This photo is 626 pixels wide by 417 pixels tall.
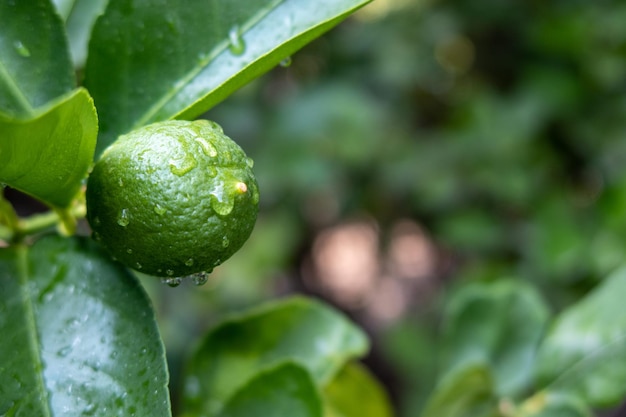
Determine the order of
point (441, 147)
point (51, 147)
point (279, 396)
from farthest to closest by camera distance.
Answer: point (441, 147) → point (279, 396) → point (51, 147)

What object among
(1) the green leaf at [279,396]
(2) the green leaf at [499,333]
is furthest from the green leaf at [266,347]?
(2) the green leaf at [499,333]

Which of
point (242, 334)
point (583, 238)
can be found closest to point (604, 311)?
point (242, 334)

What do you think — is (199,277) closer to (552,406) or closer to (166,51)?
(166,51)

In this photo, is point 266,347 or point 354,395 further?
point 354,395

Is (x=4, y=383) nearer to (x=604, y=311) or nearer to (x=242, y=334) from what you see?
(x=242, y=334)

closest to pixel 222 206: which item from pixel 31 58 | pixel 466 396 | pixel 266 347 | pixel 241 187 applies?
pixel 241 187

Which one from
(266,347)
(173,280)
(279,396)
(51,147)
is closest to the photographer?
(51,147)
